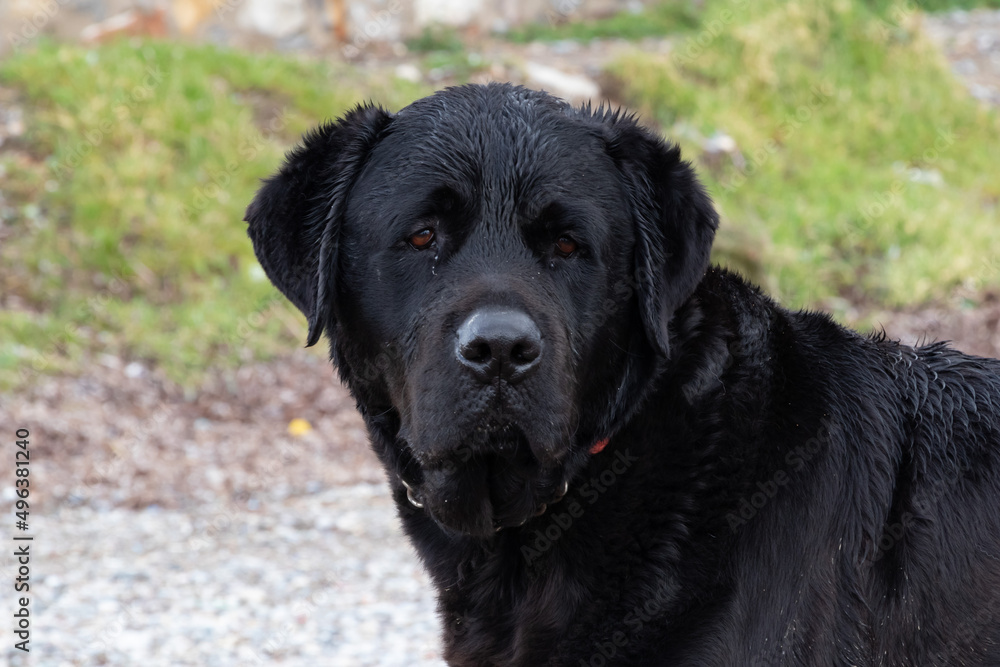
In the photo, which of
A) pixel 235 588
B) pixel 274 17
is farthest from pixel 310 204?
pixel 274 17

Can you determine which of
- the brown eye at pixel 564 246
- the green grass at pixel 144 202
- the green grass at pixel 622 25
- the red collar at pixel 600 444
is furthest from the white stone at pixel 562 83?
the red collar at pixel 600 444

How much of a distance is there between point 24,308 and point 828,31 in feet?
31.0

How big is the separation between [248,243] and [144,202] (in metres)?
0.93

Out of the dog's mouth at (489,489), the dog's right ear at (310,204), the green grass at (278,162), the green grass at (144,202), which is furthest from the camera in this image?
the green grass at (278,162)

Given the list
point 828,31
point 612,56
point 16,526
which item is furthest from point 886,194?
point 16,526

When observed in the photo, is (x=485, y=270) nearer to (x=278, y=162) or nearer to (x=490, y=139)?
(x=490, y=139)

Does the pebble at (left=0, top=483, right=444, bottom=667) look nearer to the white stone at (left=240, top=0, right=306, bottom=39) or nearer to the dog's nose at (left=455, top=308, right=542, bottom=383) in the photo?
the dog's nose at (left=455, top=308, right=542, bottom=383)

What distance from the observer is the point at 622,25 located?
13.4 m

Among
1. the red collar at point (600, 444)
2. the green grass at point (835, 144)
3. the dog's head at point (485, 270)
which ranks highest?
the dog's head at point (485, 270)

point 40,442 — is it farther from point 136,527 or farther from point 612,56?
point 612,56

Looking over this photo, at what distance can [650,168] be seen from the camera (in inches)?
116

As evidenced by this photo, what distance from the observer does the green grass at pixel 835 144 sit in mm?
8711

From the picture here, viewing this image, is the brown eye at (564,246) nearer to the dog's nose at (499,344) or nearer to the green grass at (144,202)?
the dog's nose at (499,344)

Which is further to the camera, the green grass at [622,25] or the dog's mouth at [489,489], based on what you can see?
the green grass at [622,25]
